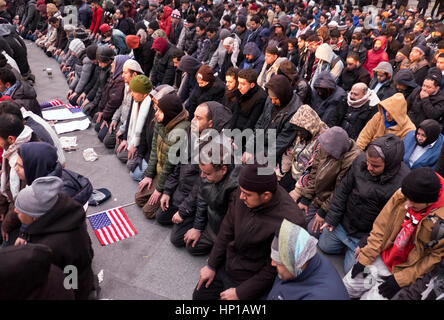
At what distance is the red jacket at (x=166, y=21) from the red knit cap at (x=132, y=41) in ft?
11.2

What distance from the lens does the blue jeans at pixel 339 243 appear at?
386cm

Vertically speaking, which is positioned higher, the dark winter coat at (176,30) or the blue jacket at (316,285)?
the blue jacket at (316,285)

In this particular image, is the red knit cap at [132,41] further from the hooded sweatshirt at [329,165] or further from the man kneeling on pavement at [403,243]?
the man kneeling on pavement at [403,243]

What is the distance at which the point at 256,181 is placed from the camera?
277cm

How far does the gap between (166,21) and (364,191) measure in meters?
9.85

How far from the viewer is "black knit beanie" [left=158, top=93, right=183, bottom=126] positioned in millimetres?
4484

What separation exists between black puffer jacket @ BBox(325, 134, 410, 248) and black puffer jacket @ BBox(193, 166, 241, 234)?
4.04ft

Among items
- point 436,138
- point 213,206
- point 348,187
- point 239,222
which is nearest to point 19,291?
point 239,222

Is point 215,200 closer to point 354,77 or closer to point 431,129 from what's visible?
point 431,129

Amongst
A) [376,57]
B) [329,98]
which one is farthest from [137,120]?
[376,57]

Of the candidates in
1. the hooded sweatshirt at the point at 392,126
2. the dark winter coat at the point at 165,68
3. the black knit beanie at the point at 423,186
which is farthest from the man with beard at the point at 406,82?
the dark winter coat at the point at 165,68

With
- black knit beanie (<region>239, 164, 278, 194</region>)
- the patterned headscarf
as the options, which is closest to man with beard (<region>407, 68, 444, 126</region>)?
black knit beanie (<region>239, 164, 278, 194</region>)

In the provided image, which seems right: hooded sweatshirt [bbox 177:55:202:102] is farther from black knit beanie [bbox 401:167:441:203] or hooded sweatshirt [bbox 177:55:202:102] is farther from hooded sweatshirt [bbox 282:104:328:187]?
black knit beanie [bbox 401:167:441:203]
